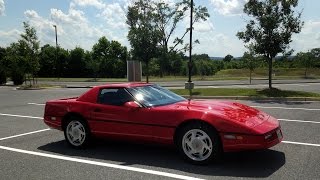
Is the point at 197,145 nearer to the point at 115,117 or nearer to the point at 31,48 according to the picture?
the point at 115,117

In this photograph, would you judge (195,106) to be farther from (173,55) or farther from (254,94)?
(173,55)

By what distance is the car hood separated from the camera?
6063mm

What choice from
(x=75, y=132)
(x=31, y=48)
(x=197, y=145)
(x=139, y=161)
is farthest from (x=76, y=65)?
(x=197, y=145)

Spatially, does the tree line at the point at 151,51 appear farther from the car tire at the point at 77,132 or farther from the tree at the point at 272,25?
the car tire at the point at 77,132

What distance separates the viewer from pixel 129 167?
6.18 m

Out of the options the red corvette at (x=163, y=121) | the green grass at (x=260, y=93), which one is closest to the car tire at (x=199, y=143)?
the red corvette at (x=163, y=121)

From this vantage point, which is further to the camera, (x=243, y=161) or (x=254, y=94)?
(x=254, y=94)

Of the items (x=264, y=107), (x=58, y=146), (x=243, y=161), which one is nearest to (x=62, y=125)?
(x=58, y=146)

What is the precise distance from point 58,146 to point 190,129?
3.04 meters

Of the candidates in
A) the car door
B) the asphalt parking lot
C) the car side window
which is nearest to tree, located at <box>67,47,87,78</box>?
the asphalt parking lot

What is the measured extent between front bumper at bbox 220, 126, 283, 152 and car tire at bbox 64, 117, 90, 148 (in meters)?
2.72

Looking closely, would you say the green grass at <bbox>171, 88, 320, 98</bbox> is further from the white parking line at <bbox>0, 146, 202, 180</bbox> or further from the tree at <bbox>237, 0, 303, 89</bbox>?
the white parking line at <bbox>0, 146, 202, 180</bbox>

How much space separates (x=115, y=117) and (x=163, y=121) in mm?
1003

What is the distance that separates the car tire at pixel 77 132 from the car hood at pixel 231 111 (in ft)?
5.97
